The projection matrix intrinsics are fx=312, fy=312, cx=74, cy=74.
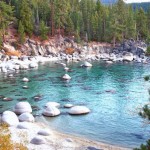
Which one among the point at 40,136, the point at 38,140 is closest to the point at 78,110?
the point at 40,136

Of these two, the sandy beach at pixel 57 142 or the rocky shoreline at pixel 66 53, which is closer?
the sandy beach at pixel 57 142

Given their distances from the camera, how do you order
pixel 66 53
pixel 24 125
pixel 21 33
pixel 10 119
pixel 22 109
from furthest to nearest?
pixel 66 53 < pixel 21 33 < pixel 22 109 < pixel 10 119 < pixel 24 125

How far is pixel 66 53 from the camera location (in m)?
84.4

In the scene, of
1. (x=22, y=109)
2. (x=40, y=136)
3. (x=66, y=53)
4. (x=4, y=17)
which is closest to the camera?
(x=40, y=136)

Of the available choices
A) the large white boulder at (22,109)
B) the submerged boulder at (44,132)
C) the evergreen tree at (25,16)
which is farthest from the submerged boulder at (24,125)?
the evergreen tree at (25,16)

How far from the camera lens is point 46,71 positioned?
58.2m

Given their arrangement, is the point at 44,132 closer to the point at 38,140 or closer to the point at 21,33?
the point at 38,140

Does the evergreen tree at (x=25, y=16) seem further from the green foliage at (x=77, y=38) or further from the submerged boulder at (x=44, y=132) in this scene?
the submerged boulder at (x=44, y=132)

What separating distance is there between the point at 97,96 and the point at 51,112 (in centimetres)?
921

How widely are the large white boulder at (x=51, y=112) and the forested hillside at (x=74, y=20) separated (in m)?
48.5

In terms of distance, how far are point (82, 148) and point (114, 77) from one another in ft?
99.1

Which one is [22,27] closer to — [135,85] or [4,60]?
[4,60]

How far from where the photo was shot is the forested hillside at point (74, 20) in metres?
81.3

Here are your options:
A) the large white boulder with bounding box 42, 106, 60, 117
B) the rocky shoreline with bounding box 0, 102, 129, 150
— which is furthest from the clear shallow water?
the rocky shoreline with bounding box 0, 102, 129, 150
